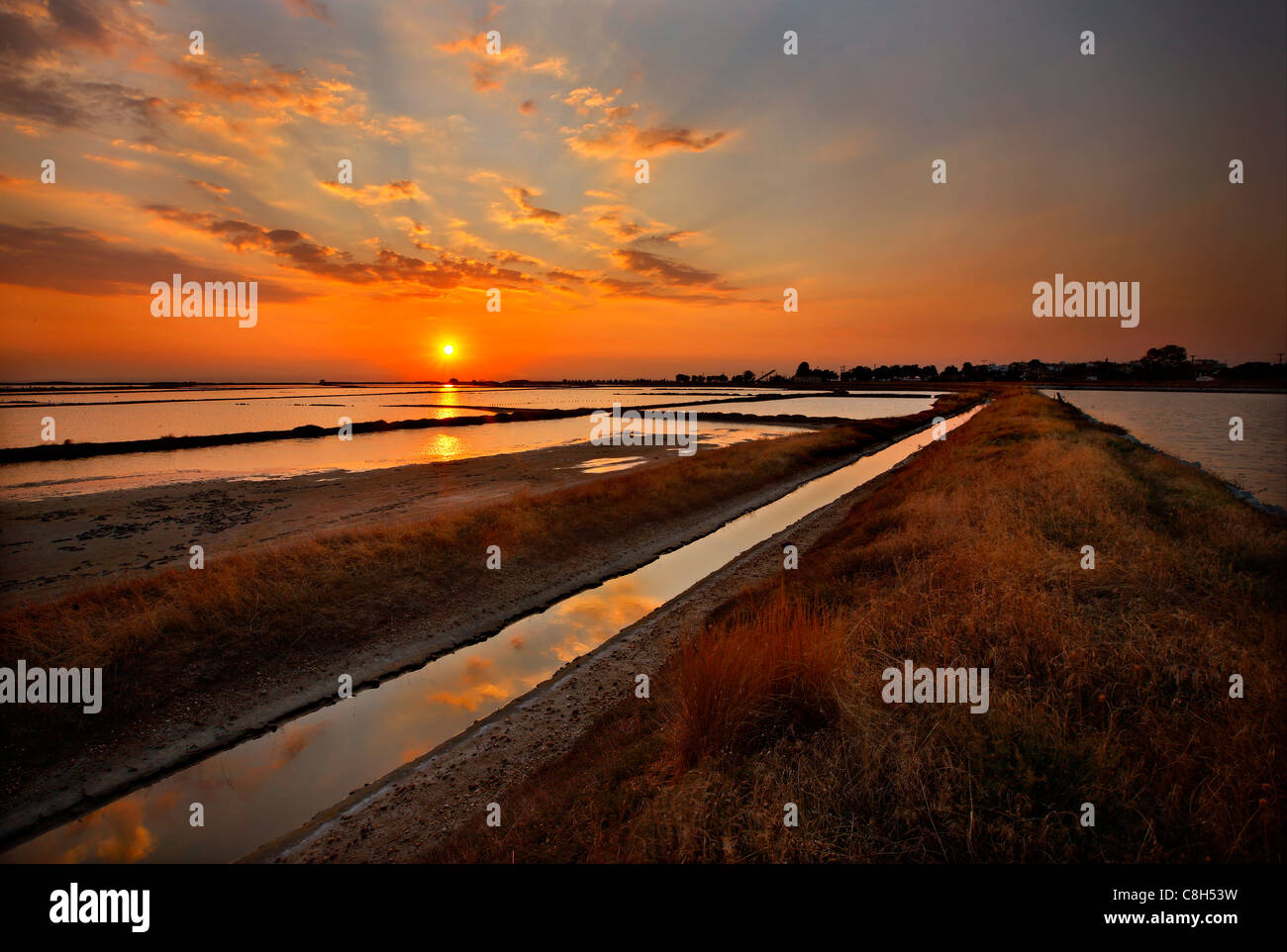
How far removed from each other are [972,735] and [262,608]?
13.6m

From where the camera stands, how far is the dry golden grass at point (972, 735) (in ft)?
14.0

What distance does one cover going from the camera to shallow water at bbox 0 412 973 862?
6.82 meters

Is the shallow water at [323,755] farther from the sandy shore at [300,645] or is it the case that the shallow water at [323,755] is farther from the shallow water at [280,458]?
the shallow water at [280,458]

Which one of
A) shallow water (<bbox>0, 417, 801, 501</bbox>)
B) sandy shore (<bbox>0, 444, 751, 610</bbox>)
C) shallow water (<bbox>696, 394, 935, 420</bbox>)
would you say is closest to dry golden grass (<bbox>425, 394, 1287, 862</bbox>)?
sandy shore (<bbox>0, 444, 751, 610</bbox>)

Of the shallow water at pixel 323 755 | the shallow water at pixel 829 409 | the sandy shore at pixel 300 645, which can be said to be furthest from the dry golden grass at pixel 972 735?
the shallow water at pixel 829 409

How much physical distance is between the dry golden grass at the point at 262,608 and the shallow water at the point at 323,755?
5.87 ft

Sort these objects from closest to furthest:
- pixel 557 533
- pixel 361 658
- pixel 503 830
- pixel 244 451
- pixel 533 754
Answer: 1. pixel 503 830
2. pixel 533 754
3. pixel 361 658
4. pixel 557 533
5. pixel 244 451

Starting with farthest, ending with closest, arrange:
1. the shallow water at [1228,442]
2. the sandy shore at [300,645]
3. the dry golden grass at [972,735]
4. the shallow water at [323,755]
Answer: the shallow water at [1228,442], the sandy shore at [300,645], the shallow water at [323,755], the dry golden grass at [972,735]

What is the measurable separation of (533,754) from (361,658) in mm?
5667

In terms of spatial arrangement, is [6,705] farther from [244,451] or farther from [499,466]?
[244,451]

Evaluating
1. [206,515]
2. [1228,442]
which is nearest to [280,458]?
[206,515]

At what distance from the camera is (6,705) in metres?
8.59

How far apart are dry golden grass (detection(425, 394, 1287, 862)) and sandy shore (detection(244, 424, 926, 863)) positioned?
69 cm
